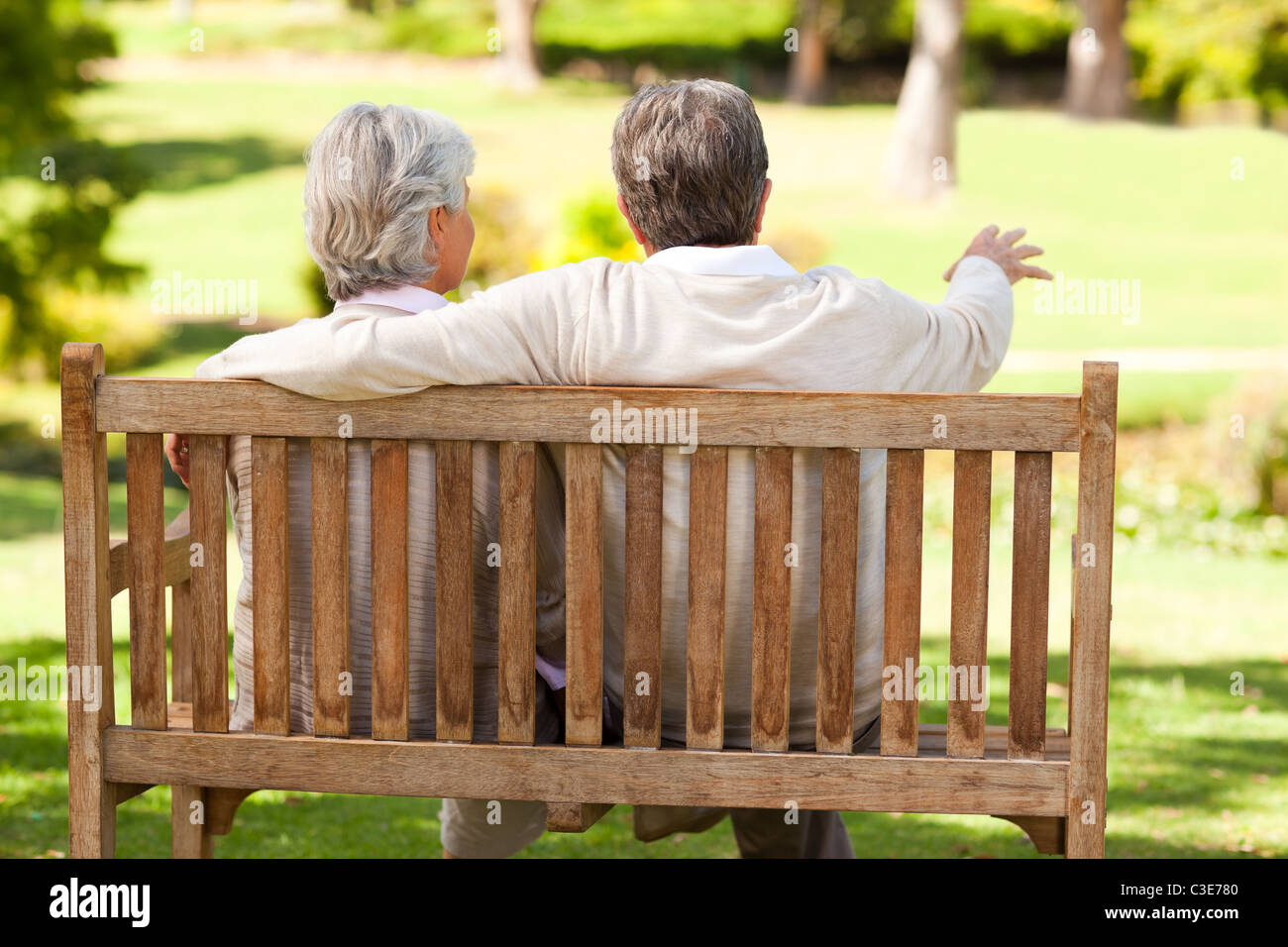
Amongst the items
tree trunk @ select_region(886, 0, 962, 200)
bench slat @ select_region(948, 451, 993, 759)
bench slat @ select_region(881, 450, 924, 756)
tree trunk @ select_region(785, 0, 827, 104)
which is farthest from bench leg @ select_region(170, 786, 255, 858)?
tree trunk @ select_region(785, 0, 827, 104)

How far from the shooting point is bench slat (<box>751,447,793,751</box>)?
6.70 feet

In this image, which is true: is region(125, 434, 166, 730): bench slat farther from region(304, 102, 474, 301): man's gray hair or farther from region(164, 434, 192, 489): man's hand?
region(304, 102, 474, 301): man's gray hair

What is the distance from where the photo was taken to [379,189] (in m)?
2.20

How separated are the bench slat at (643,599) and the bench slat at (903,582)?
0.34m

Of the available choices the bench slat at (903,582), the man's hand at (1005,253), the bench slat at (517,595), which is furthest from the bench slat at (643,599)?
the man's hand at (1005,253)

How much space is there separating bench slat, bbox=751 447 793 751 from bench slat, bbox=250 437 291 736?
73cm

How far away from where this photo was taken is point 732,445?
2047 millimetres

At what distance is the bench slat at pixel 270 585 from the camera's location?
7.02ft

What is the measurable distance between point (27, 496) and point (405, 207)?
24.3 feet

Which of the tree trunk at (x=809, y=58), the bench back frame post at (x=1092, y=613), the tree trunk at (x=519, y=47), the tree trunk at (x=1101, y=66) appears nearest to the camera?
the bench back frame post at (x=1092, y=613)

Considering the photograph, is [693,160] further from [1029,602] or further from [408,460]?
[1029,602]

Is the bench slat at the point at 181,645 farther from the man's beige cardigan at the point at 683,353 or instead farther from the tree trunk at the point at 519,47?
the tree trunk at the point at 519,47

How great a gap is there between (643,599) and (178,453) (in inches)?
33.2

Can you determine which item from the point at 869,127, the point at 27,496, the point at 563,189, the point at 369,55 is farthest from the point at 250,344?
the point at 369,55
